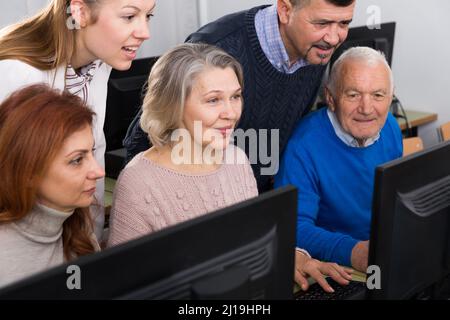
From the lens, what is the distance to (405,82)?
370cm

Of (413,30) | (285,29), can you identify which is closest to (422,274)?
(285,29)

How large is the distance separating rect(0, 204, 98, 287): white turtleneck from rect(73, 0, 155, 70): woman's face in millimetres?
443

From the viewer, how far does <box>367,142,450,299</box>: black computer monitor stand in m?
1.05

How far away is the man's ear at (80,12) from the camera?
1.55m

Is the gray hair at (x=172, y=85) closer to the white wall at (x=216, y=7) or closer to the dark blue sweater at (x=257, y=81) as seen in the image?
the dark blue sweater at (x=257, y=81)

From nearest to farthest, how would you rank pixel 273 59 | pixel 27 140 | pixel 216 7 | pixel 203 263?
1. pixel 203 263
2. pixel 27 140
3. pixel 273 59
4. pixel 216 7

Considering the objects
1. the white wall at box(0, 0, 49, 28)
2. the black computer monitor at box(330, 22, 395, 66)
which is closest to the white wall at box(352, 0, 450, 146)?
the black computer monitor at box(330, 22, 395, 66)

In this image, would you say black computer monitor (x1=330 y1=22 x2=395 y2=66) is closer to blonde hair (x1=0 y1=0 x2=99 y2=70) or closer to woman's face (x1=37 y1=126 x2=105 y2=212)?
blonde hair (x1=0 y1=0 x2=99 y2=70)

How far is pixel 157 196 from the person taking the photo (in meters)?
1.53

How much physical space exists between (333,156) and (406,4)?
2.01 meters

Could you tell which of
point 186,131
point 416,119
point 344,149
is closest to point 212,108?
point 186,131

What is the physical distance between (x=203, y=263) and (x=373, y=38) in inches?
98.4

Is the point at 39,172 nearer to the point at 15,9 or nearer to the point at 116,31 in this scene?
the point at 116,31
